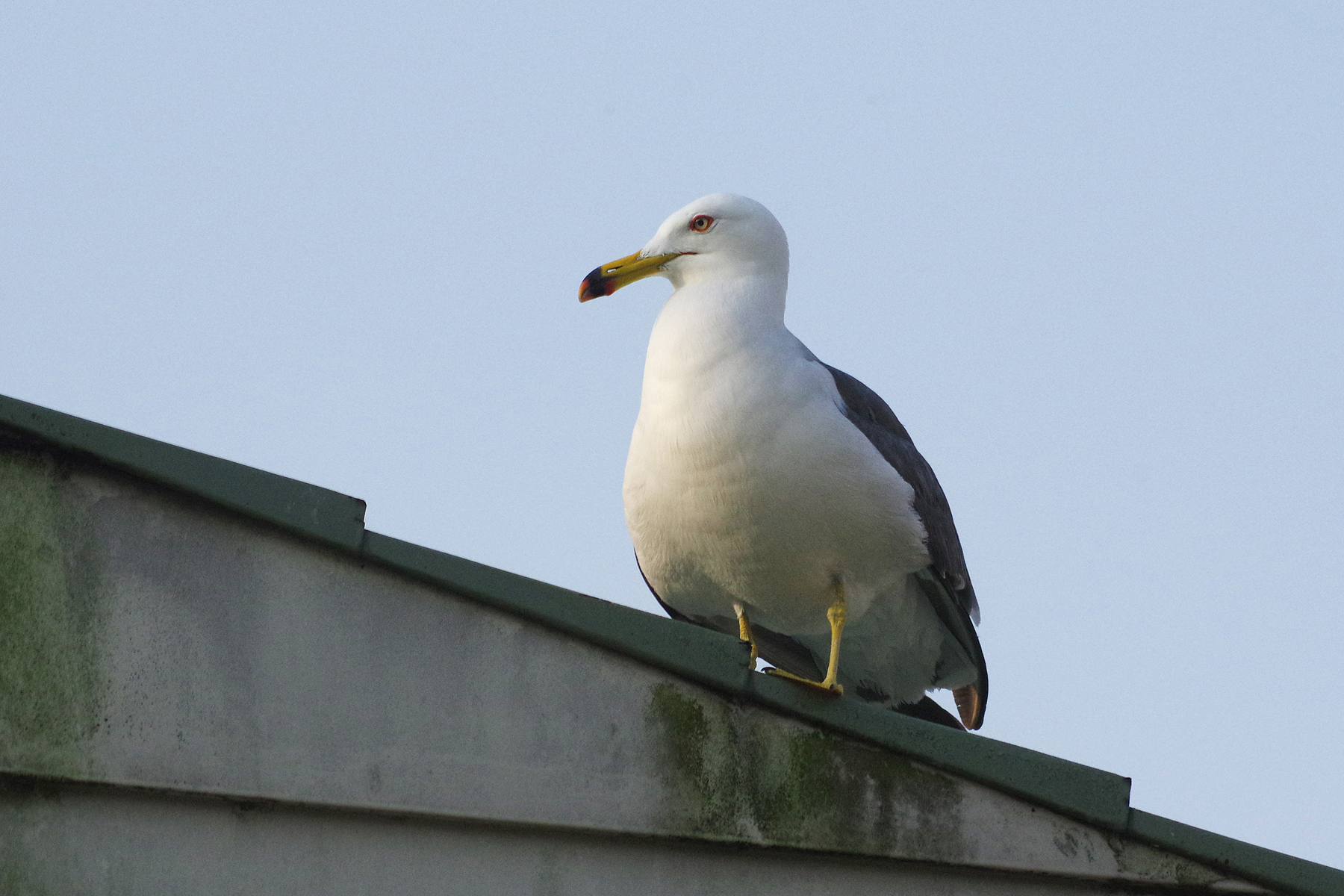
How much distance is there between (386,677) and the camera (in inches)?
171

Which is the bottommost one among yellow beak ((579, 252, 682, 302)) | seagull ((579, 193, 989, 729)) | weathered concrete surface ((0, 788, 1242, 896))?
weathered concrete surface ((0, 788, 1242, 896))

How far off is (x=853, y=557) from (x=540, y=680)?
214 centimetres

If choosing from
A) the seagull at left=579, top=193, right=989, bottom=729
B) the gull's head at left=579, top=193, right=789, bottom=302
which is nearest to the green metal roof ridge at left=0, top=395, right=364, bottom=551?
the seagull at left=579, top=193, right=989, bottom=729

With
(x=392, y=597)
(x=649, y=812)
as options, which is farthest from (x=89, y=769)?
(x=649, y=812)

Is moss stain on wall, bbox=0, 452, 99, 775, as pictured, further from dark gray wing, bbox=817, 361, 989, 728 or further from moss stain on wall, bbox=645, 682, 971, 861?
dark gray wing, bbox=817, 361, 989, 728

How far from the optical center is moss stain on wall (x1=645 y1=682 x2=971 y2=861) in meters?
4.63

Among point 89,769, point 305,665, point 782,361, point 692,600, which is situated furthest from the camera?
point 692,600

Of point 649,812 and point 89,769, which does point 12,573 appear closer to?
point 89,769

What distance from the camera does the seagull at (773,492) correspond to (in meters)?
6.07

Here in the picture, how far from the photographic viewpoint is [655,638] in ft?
15.2

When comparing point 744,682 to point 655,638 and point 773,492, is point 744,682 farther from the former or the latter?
point 773,492

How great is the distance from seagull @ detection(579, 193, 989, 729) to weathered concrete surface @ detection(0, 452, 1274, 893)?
2.99ft

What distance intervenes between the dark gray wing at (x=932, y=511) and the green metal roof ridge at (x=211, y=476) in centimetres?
268

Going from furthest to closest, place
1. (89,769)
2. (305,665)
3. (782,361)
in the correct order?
(782,361) < (305,665) < (89,769)
